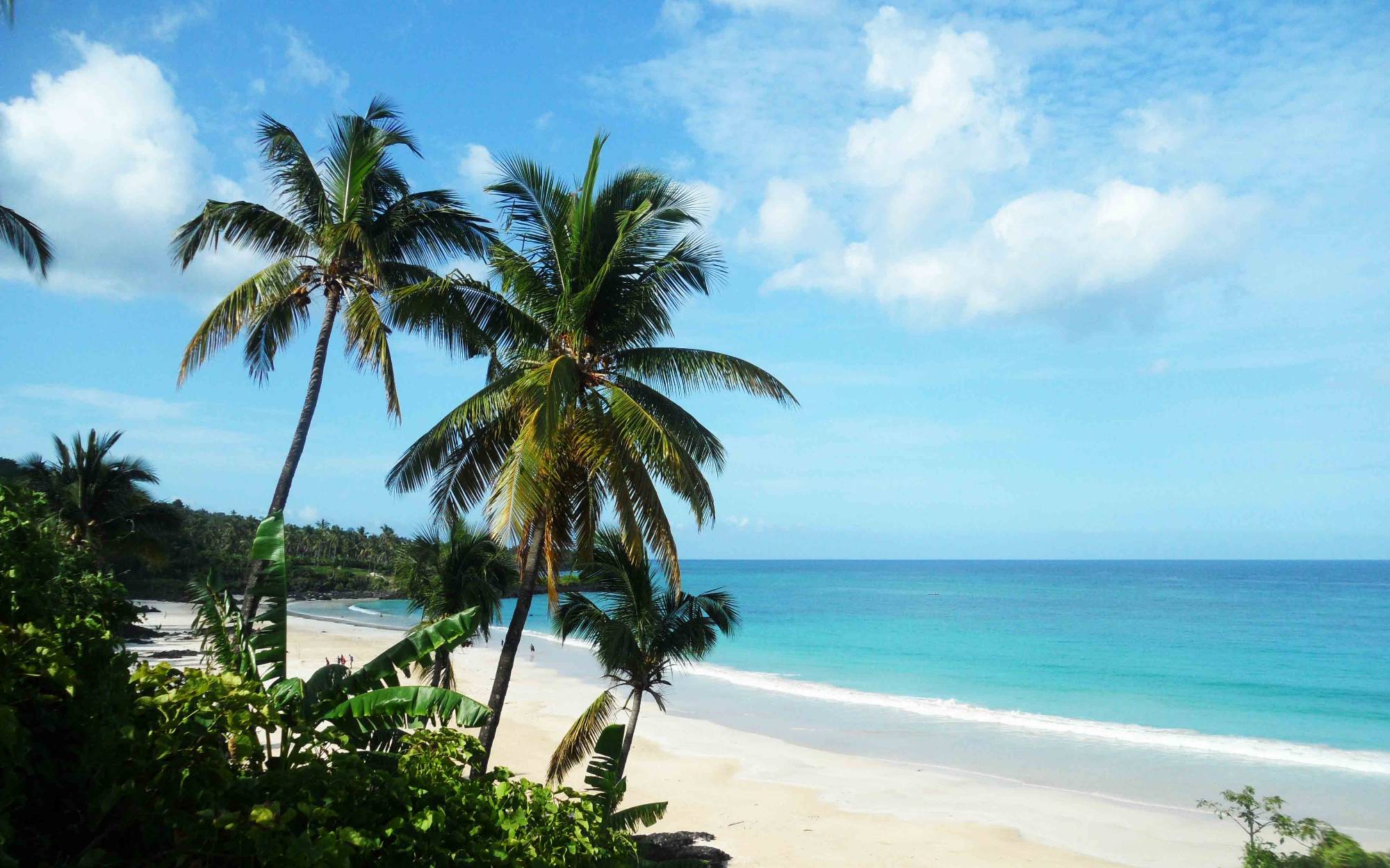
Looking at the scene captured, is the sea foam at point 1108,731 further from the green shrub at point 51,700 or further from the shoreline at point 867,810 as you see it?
the green shrub at point 51,700

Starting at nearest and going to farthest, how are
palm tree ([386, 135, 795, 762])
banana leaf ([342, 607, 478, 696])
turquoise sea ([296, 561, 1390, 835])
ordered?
banana leaf ([342, 607, 478, 696]) < palm tree ([386, 135, 795, 762]) < turquoise sea ([296, 561, 1390, 835])

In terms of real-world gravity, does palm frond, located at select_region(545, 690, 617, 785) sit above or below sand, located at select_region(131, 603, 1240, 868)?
above

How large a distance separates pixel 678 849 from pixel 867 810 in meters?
4.90

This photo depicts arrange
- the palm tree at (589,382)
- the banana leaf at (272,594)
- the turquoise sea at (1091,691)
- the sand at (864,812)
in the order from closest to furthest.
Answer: the banana leaf at (272,594), the palm tree at (589,382), the sand at (864,812), the turquoise sea at (1091,691)

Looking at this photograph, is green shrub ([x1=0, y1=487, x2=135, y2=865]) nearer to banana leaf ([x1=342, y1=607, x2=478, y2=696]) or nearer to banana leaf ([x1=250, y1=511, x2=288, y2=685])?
banana leaf ([x1=342, y1=607, x2=478, y2=696])

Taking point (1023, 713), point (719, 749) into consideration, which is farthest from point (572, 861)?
point (1023, 713)

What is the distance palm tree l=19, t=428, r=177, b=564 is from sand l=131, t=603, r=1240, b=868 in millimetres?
10559

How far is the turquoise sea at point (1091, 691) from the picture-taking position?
19.1m

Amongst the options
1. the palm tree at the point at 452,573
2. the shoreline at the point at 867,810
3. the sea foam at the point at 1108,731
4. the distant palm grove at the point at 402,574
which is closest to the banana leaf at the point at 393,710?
the distant palm grove at the point at 402,574

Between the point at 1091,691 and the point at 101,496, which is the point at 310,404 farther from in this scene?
the point at 1091,691

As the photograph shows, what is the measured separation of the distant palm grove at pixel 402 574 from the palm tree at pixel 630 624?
0.05 metres

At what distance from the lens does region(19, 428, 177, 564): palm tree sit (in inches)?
781

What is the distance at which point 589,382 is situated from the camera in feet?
32.3

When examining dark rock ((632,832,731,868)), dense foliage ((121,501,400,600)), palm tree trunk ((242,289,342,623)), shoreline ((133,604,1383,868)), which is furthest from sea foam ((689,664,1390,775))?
dense foliage ((121,501,400,600))
